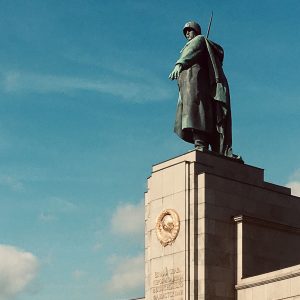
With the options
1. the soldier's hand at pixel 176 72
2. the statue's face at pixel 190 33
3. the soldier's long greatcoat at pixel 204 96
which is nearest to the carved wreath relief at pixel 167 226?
the soldier's long greatcoat at pixel 204 96

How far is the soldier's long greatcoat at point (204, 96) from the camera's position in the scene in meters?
38.1

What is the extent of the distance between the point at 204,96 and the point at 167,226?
16.7 ft

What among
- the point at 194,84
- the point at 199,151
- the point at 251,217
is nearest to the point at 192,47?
the point at 194,84

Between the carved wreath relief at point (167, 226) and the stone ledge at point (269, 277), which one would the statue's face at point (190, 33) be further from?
the stone ledge at point (269, 277)

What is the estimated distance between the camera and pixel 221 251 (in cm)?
3581

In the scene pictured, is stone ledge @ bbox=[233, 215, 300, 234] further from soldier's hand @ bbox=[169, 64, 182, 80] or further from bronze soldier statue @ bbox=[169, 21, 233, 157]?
soldier's hand @ bbox=[169, 64, 182, 80]

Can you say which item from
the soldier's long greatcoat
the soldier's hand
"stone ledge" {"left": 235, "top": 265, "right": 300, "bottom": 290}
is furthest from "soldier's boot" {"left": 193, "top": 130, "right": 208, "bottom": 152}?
"stone ledge" {"left": 235, "top": 265, "right": 300, "bottom": 290}

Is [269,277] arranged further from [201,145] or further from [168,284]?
[201,145]

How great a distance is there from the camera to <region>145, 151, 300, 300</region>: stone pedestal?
35500 millimetres

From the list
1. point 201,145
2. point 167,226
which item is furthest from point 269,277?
point 201,145

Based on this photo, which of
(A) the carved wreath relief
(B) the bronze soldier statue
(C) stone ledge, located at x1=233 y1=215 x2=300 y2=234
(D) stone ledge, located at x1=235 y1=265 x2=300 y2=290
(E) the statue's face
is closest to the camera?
(D) stone ledge, located at x1=235 y1=265 x2=300 y2=290

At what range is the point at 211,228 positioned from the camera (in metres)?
35.7

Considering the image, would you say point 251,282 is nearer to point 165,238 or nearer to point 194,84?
point 165,238

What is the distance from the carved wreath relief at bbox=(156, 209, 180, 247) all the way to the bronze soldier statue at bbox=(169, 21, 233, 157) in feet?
9.02
